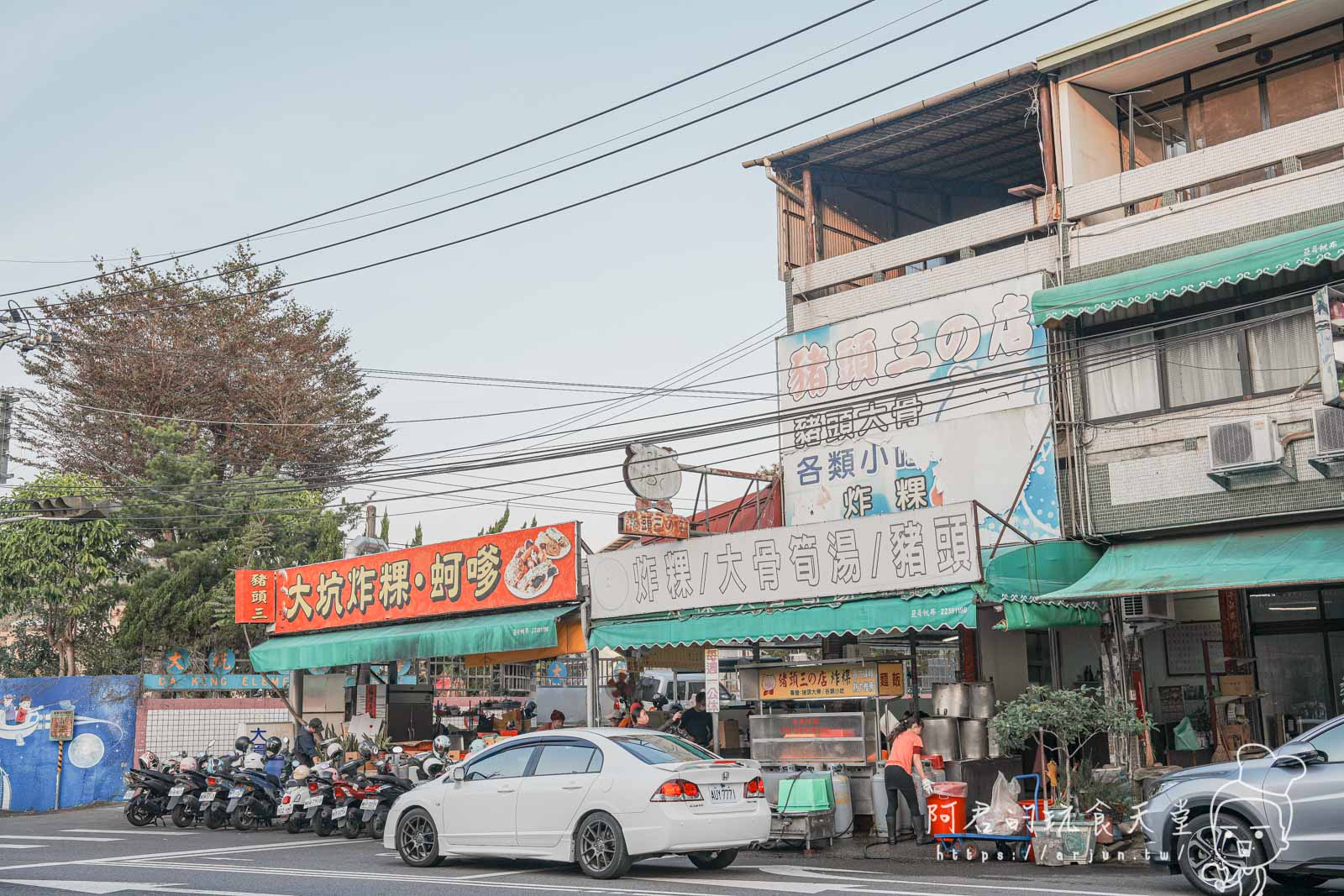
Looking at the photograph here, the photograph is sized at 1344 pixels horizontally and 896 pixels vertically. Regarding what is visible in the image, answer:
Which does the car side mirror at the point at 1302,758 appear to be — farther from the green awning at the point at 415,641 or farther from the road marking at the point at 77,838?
the road marking at the point at 77,838

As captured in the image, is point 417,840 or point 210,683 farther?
point 210,683

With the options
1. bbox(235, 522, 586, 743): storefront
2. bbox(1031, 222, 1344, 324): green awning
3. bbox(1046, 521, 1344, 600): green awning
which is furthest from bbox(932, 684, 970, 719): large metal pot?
bbox(235, 522, 586, 743): storefront

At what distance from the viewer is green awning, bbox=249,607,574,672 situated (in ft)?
66.8

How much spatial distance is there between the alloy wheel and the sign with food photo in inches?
259

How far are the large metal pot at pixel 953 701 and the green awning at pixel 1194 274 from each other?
504 cm

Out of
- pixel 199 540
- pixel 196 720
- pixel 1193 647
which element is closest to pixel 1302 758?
pixel 1193 647

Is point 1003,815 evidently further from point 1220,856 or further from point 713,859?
point 1220,856

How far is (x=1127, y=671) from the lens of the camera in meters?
16.3

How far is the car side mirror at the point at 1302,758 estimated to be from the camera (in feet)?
31.6

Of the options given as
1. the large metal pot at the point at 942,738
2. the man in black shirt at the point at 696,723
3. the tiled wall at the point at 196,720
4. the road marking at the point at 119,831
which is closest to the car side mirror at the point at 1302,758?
the large metal pot at the point at 942,738

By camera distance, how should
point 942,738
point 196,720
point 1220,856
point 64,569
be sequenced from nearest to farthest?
1. point 1220,856
2. point 942,738
3. point 196,720
4. point 64,569

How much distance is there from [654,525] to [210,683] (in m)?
13.9

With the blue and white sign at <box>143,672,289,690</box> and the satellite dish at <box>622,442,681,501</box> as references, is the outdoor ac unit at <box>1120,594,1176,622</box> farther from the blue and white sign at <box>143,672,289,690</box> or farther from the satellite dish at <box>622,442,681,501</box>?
the blue and white sign at <box>143,672,289,690</box>

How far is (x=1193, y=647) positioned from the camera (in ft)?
58.5
